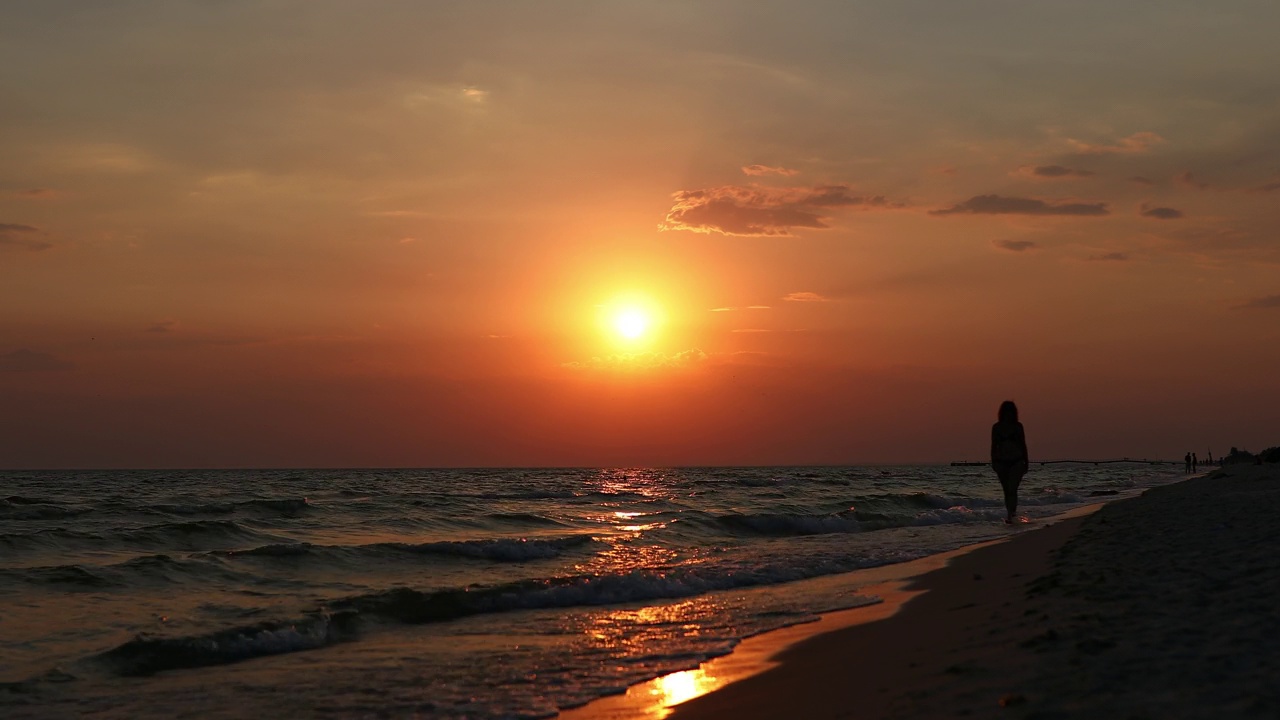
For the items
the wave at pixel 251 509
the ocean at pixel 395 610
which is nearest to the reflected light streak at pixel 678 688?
the ocean at pixel 395 610

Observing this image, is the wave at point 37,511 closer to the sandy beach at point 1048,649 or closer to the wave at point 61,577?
the wave at point 61,577

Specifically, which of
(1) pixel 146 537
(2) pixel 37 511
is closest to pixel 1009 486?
(1) pixel 146 537

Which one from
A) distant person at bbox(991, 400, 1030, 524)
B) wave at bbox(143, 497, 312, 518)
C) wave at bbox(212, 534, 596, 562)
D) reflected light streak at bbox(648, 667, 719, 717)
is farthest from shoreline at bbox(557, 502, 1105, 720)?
wave at bbox(143, 497, 312, 518)

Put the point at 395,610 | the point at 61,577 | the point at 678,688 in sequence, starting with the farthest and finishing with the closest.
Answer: the point at 61,577 → the point at 395,610 → the point at 678,688

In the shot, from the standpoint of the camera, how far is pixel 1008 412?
22.0 m

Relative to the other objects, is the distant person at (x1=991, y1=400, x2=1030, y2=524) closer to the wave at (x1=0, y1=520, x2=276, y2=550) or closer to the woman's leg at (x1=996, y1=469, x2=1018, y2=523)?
the woman's leg at (x1=996, y1=469, x2=1018, y2=523)

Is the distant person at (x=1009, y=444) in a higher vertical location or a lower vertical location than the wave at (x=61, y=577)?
higher

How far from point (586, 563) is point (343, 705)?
36.3 feet

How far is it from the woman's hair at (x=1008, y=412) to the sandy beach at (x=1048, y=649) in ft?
27.2

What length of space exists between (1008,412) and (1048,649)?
630 inches

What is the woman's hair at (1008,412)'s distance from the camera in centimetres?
2188

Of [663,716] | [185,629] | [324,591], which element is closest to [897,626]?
[663,716]

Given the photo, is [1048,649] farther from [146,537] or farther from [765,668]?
[146,537]

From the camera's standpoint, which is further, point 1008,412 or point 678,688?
point 1008,412
